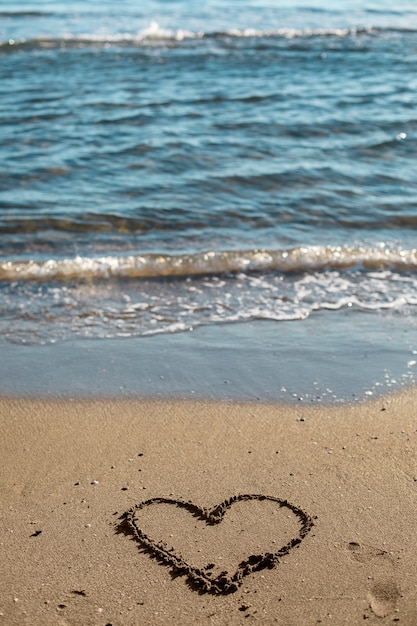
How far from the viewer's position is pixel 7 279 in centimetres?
499

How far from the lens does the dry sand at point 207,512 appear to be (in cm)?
253

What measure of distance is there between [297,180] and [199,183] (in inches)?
31.9

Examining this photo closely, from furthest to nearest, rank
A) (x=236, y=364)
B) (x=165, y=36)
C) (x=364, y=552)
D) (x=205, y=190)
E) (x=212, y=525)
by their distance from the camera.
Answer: (x=165, y=36) < (x=205, y=190) < (x=236, y=364) < (x=212, y=525) < (x=364, y=552)

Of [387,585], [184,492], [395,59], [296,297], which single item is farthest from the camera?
[395,59]

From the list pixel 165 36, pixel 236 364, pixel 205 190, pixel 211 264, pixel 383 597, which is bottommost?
pixel 383 597

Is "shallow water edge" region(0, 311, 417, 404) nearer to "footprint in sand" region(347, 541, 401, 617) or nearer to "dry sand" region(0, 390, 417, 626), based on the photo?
"dry sand" region(0, 390, 417, 626)

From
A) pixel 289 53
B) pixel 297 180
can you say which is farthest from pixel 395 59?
pixel 297 180

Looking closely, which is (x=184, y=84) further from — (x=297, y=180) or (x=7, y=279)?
(x=7, y=279)

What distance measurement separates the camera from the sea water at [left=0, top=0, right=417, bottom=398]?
4703 millimetres

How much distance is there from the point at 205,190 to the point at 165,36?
24.4 ft

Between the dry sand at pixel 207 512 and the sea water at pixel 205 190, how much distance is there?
0.78 metres

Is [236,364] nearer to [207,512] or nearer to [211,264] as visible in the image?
[207,512]

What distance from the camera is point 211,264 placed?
521cm

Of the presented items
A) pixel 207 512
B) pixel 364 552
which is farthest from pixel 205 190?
pixel 364 552
